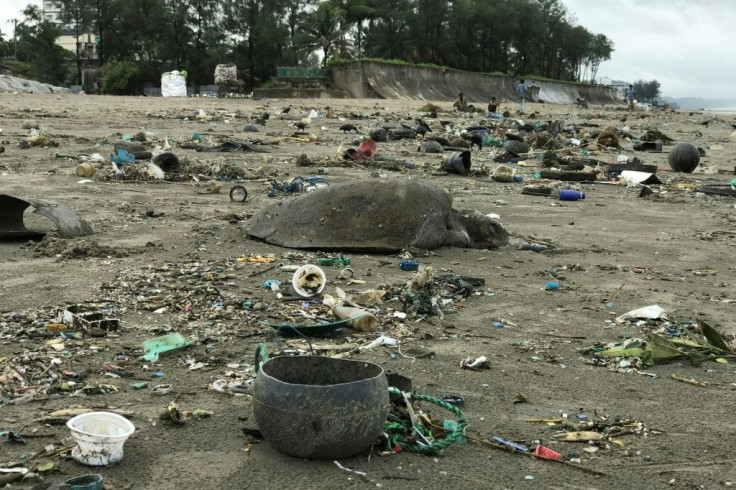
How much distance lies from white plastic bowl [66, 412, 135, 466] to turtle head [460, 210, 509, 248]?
394 cm

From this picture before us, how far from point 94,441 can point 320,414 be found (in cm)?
70

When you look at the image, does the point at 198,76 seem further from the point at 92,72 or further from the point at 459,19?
the point at 459,19

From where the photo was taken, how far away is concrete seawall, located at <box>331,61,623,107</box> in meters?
37.2

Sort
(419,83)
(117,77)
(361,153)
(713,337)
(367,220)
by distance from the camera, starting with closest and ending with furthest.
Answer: (713,337) < (367,220) < (361,153) < (419,83) < (117,77)

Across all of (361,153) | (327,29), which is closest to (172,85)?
(361,153)

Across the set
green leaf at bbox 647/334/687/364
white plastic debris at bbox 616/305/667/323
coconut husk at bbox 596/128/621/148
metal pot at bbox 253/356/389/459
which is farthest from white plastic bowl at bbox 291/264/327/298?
coconut husk at bbox 596/128/621/148

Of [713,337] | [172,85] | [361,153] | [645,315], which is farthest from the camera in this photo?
[172,85]

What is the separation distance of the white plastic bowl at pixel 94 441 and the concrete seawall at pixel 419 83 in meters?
34.4

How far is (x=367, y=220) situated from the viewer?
19.2 ft

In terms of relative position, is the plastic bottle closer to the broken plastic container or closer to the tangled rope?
the broken plastic container

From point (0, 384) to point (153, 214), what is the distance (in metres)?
3.94

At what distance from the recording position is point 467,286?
4961 mm

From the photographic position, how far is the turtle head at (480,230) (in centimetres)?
626

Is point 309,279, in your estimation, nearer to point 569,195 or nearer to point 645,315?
point 645,315
